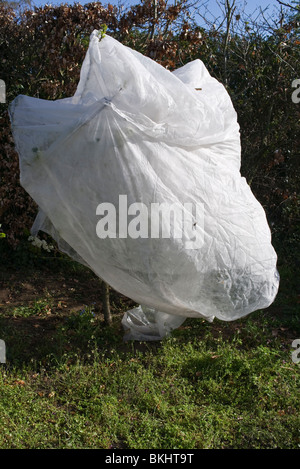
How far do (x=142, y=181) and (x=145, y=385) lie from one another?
4.42 ft

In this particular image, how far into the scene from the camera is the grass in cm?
284

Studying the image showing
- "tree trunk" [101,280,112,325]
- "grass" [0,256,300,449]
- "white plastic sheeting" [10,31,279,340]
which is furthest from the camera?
"tree trunk" [101,280,112,325]

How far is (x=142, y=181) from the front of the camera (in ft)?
10.4

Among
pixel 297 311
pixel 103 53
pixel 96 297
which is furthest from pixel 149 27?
pixel 297 311

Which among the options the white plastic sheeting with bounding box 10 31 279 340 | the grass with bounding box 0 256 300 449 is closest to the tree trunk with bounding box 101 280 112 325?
the grass with bounding box 0 256 300 449

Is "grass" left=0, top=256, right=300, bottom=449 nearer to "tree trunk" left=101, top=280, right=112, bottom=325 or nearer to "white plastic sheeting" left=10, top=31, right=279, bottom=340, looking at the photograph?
"tree trunk" left=101, top=280, right=112, bottom=325

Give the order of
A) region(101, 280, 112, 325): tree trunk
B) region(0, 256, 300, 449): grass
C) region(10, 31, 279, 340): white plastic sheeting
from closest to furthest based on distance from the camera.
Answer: region(0, 256, 300, 449): grass → region(10, 31, 279, 340): white plastic sheeting → region(101, 280, 112, 325): tree trunk

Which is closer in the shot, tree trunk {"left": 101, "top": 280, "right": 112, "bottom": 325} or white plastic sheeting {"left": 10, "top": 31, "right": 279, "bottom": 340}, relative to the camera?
white plastic sheeting {"left": 10, "top": 31, "right": 279, "bottom": 340}

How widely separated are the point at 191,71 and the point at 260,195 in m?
2.54

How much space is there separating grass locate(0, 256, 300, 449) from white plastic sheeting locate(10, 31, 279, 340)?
405mm

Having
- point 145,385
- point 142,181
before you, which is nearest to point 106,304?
point 145,385
